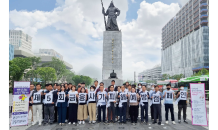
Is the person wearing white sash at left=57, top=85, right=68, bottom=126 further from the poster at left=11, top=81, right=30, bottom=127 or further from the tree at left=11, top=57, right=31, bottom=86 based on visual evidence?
the tree at left=11, top=57, right=31, bottom=86

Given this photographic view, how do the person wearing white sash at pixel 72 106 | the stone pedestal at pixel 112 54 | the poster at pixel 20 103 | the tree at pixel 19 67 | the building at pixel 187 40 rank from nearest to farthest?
1. the poster at pixel 20 103
2. the person wearing white sash at pixel 72 106
3. the stone pedestal at pixel 112 54
4. the tree at pixel 19 67
5. the building at pixel 187 40

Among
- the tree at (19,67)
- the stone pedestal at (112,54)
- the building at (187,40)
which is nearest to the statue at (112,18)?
the stone pedestal at (112,54)

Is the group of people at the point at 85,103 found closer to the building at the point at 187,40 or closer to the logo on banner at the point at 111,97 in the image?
the logo on banner at the point at 111,97

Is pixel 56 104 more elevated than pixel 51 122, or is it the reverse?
pixel 56 104

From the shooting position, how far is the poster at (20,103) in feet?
22.8

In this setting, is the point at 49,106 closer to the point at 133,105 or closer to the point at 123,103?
the point at 123,103

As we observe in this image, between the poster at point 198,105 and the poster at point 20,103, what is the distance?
305 inches

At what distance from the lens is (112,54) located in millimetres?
17250

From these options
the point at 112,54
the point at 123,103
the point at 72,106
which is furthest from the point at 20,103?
the point at 112,54
